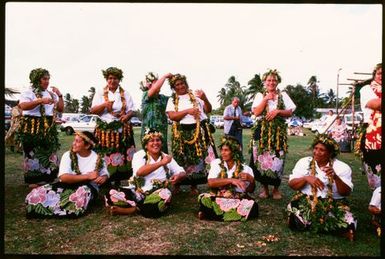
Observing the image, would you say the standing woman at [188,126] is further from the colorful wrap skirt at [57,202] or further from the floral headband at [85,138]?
the colorful wrap skirt at [57,202]

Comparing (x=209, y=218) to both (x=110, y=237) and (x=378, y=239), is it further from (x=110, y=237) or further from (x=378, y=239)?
(x=378, y=239)

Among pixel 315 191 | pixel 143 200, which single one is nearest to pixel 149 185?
pixel 143 200

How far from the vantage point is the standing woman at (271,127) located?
15.5 ft

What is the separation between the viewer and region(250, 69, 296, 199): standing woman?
15.5 feet

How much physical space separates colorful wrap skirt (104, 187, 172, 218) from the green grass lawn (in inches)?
3.5

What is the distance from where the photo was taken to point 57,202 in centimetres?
410

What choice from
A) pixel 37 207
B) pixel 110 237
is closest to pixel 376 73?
pixel 110 237

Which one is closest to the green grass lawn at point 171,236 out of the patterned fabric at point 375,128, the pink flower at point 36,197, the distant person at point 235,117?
Result: the pink flower at point 36,197

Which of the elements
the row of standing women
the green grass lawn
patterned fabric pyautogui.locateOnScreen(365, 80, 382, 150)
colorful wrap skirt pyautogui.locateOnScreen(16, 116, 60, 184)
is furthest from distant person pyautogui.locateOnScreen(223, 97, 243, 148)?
patterned fabric pyautogui.locateOnScreen(365, 80, 382, 150)

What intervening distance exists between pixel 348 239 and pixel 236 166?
125cm

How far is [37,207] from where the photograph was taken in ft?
13.3

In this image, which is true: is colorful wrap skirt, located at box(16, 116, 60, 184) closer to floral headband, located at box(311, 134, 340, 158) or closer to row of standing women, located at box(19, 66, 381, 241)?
row of standing women, located at box(19, 66, 381, 241)

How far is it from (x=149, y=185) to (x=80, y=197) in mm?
711

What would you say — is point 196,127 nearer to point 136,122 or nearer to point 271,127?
point 271,127
